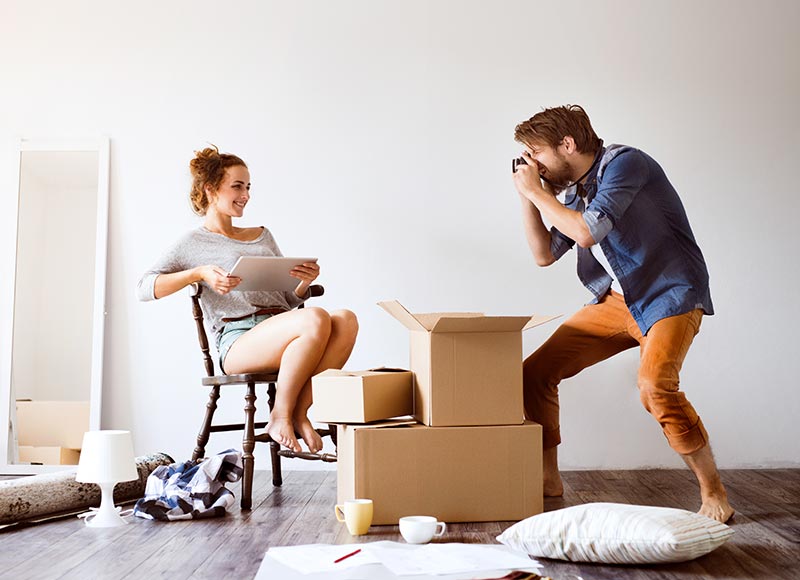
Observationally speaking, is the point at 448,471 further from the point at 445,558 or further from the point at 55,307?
the point at 55,307

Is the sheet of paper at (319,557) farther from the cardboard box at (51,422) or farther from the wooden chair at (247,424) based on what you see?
the cardboard box at (51,422)

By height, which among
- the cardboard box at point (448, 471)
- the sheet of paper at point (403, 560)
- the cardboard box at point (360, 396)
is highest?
the cardboard box at point (360, 396)

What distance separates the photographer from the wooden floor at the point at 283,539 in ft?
5.81

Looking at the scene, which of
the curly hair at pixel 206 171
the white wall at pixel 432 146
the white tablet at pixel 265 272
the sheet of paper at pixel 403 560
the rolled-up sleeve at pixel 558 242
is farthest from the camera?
the white wall at pixel 432 146

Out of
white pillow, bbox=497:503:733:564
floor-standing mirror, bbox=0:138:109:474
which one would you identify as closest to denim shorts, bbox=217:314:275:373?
floor-standing mirror, bbox=0:138:109:474

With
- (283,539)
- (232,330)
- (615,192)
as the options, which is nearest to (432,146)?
(232,330)

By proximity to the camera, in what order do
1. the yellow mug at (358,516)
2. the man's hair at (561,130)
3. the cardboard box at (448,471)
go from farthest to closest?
the man's hair at (561,130) < the cardboard box at (448,471) < the yellow mug at (358,516)

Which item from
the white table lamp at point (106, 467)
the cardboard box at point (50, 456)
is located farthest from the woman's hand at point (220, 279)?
the cardboard box at point (50, 456)

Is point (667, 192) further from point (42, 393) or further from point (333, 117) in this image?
point (42, 393)

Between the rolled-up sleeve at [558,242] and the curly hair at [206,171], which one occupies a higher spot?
the curly hair at [206,171]

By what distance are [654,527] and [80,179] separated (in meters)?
2.88

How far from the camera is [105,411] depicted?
3561 millimetres

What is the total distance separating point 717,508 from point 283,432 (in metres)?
1.26

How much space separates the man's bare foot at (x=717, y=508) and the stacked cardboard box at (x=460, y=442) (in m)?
0.45
